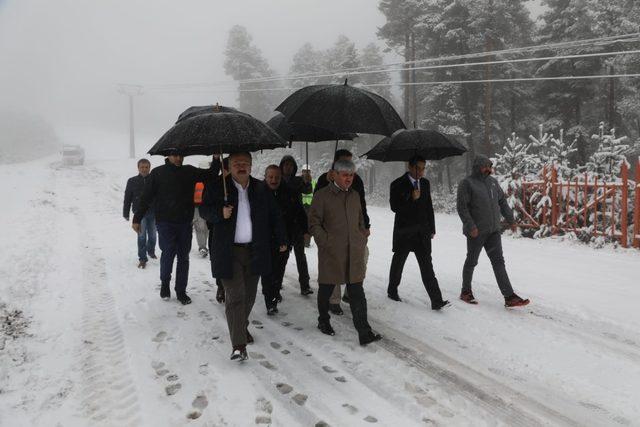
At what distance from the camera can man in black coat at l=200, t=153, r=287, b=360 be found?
4.29 m

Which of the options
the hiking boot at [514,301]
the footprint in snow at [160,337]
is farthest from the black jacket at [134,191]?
the hiking boot at [514,301]

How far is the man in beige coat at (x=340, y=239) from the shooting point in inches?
A: 190

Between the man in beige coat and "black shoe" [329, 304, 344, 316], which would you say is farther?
"black shoe" [329, 304, 344, 316]

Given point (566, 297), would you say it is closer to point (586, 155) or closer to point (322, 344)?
point (322, 344)

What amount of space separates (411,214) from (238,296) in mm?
2806

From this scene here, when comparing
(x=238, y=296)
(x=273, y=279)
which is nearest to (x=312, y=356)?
(x=238, y=296)

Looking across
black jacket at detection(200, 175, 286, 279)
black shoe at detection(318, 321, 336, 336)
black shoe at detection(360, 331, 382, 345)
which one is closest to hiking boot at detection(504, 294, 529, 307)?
black shoe at detection(360, 331, 382, 345)

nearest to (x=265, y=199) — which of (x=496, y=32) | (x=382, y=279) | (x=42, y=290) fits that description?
(x=382, y=279)

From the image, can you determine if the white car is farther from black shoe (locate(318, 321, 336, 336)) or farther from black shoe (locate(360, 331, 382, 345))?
black shoe (locate(360, 331, 382, 345))

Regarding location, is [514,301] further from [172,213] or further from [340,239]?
[172,213]

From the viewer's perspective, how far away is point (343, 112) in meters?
4.92

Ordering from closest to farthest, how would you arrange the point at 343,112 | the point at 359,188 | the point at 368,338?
the point at 368,338 < the point at 343,112 < the point at 359,188

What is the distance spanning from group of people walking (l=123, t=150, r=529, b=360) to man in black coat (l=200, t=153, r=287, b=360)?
0.01 meters

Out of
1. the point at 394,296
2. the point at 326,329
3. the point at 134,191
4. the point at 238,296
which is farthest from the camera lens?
the point at 134,191
